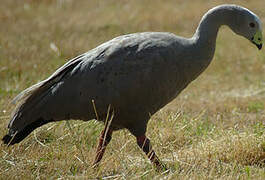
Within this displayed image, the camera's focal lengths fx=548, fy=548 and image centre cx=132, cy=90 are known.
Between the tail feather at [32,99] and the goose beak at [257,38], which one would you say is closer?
the tail feather at [32,99]

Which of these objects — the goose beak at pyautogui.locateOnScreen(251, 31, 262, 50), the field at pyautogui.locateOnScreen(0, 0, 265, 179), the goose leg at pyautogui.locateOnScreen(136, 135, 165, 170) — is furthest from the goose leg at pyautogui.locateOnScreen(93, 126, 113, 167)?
the goose beak at pyautogui.locateOnScreen(251, 31, 262, 50)

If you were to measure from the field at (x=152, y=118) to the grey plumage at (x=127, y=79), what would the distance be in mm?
409

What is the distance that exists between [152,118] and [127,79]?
59.4 inches

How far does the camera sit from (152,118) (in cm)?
604

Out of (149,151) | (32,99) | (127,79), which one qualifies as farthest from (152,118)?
(32,99)

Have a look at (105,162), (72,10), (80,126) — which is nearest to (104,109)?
(105,162)

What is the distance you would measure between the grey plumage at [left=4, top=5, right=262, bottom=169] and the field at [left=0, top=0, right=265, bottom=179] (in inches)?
16.1

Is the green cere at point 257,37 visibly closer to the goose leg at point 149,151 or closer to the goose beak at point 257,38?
the goose beak at point 257,38

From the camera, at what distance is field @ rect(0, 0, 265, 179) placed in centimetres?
473

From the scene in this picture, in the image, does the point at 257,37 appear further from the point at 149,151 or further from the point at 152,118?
the point at 152,118

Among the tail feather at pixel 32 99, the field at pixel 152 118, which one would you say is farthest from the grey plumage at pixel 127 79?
the field at pixel 152 118

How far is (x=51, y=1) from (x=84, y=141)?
9.66m

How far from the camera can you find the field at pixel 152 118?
4.73 m

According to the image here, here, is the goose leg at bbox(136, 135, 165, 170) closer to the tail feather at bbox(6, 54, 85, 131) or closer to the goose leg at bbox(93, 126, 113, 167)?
the goose leg at bbox(93, 126, 113, 167)
